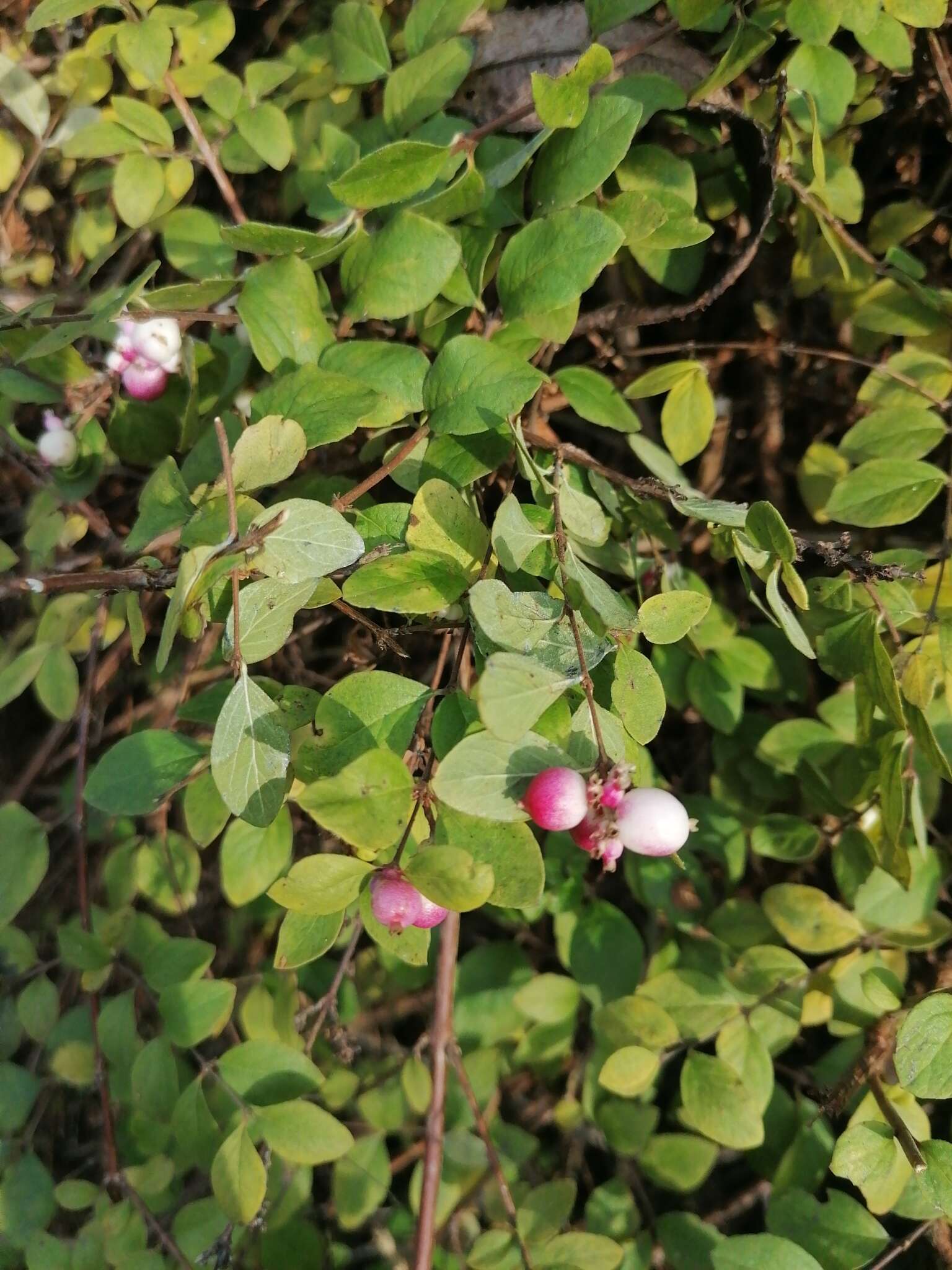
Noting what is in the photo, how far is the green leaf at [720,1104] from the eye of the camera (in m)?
1.17

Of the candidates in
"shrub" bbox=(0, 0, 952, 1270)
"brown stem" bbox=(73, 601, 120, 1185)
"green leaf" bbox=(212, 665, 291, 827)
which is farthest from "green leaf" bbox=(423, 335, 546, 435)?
"brown stem" bbox=(73, 601, 120, 1185)

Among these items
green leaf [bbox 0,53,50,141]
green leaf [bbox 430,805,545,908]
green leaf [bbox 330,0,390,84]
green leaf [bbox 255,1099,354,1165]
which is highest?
green leaf [bbox 0,53,50,141]

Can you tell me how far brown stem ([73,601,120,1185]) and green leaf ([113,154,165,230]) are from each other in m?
0.55

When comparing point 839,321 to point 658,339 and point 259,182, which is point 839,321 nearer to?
point 658,339

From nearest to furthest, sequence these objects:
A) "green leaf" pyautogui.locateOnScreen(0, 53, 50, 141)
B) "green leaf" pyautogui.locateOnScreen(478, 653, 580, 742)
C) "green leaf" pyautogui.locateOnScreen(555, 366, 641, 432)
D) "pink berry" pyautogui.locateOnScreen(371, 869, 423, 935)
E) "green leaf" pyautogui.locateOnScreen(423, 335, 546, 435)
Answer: "green leaf" pyautogui.locateOnScreen(478, 653, 580, 742) → "pink berry" pyautogui.locateOnScreen(371, 869, 423, 935) → "green leaf" pyautogui.locateOnScreen(423, 335, 546, 435) → "green leaf" pyautogui.locateOnScreen(555, 366, 641, 432) → "green leaf" pyautogui.locateOnScreen(0, 53, 50, 141)

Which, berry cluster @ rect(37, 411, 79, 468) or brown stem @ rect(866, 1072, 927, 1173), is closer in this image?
brown stem @ rect(866, 1072, 927, 1173)

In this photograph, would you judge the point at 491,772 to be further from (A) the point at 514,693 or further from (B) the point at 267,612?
(B) the point at 267,612

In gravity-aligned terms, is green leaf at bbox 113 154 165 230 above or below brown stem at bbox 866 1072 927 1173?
above

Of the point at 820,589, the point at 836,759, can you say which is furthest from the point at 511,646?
the point at 836,759

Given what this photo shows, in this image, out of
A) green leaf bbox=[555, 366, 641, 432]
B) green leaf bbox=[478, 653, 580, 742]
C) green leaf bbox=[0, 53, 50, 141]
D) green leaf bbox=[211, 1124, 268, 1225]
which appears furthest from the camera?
green leaf bbox=[0, 53, 50, 141]

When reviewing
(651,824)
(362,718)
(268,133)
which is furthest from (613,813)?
(268,133)

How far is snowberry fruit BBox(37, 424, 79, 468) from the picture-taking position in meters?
1.33

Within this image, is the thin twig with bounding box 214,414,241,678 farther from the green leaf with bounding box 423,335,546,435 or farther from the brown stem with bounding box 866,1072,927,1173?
the brown stem with bounding box 866,1072,927,1173

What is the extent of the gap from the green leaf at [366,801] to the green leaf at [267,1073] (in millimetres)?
507
